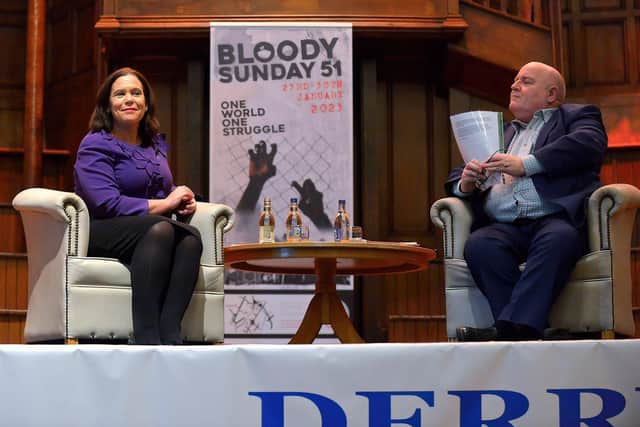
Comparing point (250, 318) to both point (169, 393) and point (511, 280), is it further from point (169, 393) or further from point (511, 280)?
point (169, 393)

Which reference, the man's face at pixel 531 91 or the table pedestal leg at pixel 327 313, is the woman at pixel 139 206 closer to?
the table pedestal leg at pixel 327 313

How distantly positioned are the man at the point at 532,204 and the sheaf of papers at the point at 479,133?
0.18 feet

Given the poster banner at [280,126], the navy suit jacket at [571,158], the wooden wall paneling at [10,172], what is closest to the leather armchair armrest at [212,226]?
the navy suit jacket at [571,158]

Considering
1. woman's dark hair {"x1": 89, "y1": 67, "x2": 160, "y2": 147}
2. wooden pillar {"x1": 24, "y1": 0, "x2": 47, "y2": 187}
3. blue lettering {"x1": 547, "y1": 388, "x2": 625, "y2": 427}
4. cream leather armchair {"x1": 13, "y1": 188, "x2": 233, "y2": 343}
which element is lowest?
blue lettering {"x1": 547, "y1": 388, "x2": 625, "y2": 427}

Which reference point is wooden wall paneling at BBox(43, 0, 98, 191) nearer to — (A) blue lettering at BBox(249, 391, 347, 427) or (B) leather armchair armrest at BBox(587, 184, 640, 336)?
(B) leather armchair armrest at BBox(587, 184, 640, 336)

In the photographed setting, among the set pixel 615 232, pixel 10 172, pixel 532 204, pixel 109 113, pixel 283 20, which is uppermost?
pixel 283 20

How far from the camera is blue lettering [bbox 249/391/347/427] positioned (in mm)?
1901

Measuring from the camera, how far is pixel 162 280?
3.24 metres

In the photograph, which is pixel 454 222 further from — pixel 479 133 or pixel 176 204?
pixel 176 204

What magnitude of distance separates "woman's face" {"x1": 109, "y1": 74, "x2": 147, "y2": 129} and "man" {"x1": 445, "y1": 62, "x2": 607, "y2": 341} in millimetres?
1245

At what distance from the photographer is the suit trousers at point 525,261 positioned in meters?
3.24

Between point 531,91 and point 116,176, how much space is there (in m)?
1.58

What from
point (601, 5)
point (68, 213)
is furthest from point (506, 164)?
point (601, 5)

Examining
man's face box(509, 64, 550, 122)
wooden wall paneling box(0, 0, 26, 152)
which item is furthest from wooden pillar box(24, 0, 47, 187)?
man's face box(509, 64, 550, 122)
